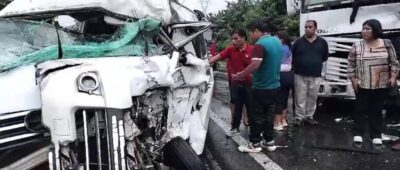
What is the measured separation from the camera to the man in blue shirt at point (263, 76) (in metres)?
→ 5.23

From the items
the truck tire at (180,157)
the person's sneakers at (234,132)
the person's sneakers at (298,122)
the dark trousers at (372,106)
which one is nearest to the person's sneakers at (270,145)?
the person's sneakers at (234,132)

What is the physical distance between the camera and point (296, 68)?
6672 millimetres

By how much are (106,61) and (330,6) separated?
15.1ft

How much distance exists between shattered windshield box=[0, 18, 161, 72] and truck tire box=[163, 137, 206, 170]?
83 centimetres

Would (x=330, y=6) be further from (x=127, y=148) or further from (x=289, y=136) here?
(x=127, y=148)

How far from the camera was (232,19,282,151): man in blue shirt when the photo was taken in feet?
17.1

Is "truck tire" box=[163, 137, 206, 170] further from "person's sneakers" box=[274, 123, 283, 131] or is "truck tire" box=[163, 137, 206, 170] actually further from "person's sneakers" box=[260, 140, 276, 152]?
"person's sneakers" box=[274, 123, 283, 131]

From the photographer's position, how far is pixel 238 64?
247 inches

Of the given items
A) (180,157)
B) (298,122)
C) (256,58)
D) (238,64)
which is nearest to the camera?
(180,157)

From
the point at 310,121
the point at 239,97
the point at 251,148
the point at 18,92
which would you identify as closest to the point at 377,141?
the point at 310,121

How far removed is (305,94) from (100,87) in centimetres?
419

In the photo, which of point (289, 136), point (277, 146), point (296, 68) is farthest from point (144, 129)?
point (296, 68)

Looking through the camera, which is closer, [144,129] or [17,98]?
[17,98]

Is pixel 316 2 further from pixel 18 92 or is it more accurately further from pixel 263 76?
pixel 18 92
